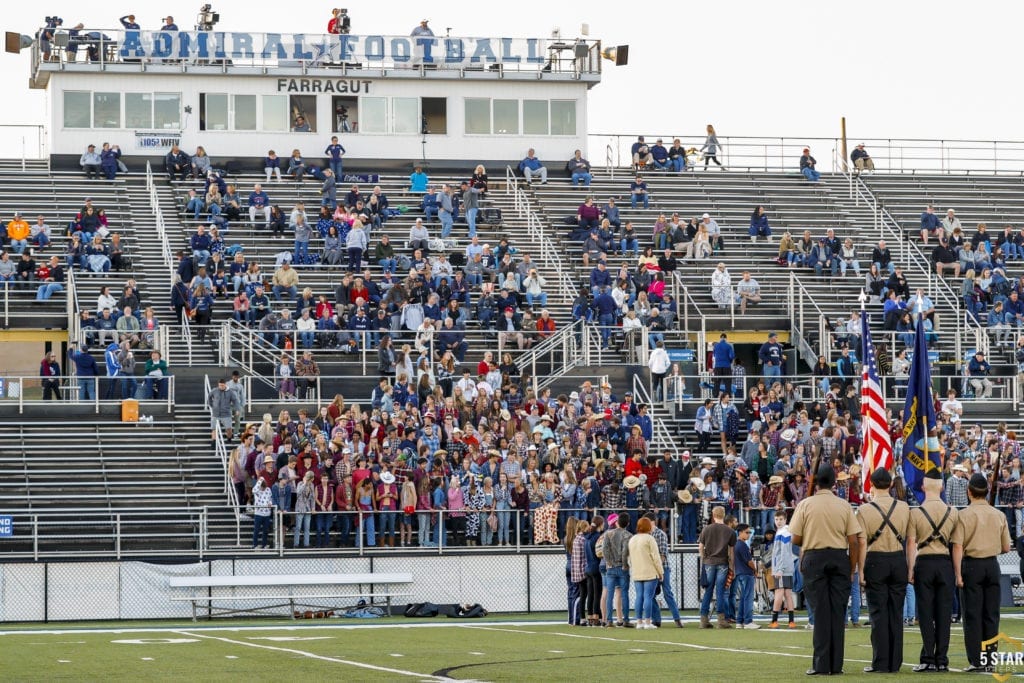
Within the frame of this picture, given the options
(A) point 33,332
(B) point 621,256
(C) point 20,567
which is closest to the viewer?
(C) point 20,567

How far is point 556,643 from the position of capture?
2050 centimetres

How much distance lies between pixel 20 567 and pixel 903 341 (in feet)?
68.3

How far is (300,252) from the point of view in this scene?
140ft

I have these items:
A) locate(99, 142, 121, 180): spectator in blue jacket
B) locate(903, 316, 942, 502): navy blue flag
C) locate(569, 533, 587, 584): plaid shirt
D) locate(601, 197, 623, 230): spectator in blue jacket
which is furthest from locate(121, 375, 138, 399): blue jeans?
locate(903, 316, 942, 502): navy blue flag

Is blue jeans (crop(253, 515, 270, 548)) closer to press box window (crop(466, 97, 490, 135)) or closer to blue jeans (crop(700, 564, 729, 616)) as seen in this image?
blue jeans (crop(700, 564, 729, 616))

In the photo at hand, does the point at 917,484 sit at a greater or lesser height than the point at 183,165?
lesser

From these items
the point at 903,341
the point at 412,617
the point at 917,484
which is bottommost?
the point at 412,617

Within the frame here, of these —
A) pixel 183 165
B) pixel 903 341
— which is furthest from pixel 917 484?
pixel 183 165

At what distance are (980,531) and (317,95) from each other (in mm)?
37129

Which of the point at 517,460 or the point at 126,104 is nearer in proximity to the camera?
the point at 517,460

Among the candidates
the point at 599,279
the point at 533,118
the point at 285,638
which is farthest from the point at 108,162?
the point at 285,638

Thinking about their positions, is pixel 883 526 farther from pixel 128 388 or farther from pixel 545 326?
pixel 545 326

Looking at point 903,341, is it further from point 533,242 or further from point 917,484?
point 917,484

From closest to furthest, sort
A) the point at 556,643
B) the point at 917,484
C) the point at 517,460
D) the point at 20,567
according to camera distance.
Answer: the point at 556,643, the point at 917,484, the point at 20,567, the point at 517,460
